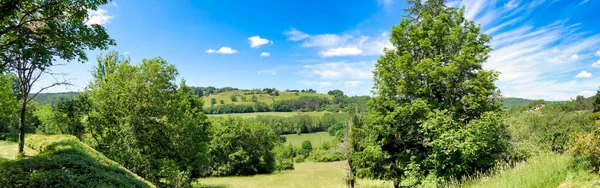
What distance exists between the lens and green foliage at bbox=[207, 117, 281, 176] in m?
44.0

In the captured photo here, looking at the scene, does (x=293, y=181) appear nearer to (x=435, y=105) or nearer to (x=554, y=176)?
(x=435, y=105)

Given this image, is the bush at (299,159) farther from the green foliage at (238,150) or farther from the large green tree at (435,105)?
the large green tree at (435,105)

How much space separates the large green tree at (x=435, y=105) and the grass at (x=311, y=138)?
7636 cm

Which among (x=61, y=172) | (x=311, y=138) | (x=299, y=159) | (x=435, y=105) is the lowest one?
(x=299, y=159)

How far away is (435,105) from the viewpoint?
1344cm

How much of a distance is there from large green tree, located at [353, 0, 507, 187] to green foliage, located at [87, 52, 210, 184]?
517 inches

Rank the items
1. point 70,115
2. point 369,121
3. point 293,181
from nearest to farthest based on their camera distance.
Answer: point 369,121 < point 70,115 < point 293,181

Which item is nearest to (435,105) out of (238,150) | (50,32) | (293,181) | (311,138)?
(50,32)

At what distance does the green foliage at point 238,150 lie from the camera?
4403cm

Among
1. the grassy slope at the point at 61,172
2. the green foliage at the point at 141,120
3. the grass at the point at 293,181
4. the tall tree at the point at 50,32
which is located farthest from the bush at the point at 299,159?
the tall tree at the point at 50,32

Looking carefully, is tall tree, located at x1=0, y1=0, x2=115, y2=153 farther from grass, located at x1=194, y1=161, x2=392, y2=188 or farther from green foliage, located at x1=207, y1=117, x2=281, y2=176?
green foliage, located at x1=207, y1=117, x2=281, y2=176

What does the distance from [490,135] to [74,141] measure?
845 inches

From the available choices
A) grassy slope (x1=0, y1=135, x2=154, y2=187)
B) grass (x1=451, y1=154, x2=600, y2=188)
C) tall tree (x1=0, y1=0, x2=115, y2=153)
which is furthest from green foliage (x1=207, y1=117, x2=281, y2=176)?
grass (x1=451, y1=154, x2=600, y2=188)

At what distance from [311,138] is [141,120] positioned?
83.5 meters
